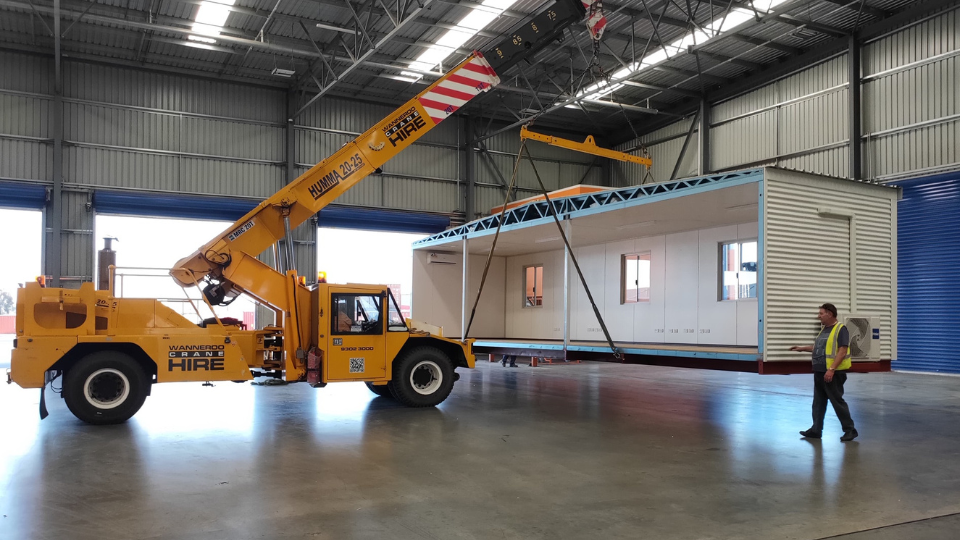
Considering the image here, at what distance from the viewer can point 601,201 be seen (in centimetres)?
1327

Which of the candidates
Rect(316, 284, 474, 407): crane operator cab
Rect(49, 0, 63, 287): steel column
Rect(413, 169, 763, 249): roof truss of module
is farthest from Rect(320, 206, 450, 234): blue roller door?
Rect(316, 284, 474, 407): crane operator cab

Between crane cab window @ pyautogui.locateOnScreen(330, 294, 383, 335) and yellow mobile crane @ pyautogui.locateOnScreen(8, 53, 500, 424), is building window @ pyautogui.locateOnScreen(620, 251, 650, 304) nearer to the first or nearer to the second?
yellow mobile crane @ pyautogui.locateOnScreen(8, 53, 500, 424)

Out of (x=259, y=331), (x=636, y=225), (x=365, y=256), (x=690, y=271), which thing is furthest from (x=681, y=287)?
(x=365, y=256)

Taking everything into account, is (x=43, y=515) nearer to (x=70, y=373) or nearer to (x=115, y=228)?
(x=70, y=373)

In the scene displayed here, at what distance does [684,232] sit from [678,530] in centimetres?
1137

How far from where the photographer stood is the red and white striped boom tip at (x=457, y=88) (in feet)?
38.8

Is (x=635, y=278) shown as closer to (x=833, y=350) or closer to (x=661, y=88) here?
(x=833, y=350)

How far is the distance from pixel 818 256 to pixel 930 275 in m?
11.3

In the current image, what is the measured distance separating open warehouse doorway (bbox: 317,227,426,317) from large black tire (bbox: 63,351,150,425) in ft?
47.4

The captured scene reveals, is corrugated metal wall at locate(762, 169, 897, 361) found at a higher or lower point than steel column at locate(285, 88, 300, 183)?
lower

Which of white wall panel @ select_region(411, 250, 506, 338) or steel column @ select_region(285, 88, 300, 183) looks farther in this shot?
steel column @ select_region(285, 88, 300, 183)

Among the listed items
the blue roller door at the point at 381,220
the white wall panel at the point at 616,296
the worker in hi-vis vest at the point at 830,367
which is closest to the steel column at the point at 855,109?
the white wall panel at the point at 616,296

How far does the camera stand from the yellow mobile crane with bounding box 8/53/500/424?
9.95 meters

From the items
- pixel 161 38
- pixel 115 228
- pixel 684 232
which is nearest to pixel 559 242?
pixel 684 232
